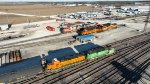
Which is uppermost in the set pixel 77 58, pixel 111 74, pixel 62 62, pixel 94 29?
pixel 94 29

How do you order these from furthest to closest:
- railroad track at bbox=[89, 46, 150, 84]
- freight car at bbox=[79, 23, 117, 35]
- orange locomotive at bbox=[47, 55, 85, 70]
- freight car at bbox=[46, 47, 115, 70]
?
freight car at bbox=[79, 23, 117, 35]
freight car at bbox=[46, 47, 115, 70]
orange locomotive at bbox=[47, 55, 85, 70]
railroad track at bbox=[89, 46, 150, 84]

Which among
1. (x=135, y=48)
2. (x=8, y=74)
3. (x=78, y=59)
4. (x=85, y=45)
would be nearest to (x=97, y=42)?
(x=85, y=45)

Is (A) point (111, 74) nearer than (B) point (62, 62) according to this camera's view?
Yes

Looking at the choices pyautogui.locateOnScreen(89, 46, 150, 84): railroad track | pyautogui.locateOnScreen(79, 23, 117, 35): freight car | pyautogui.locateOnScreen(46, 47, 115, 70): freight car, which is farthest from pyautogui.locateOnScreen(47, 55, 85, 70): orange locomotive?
pyautogui.locateOnScreen(79, 23, 117, 35): freight car

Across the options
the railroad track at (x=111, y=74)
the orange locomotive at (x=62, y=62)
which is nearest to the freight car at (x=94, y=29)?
the railroad track at (x=111, y=74)

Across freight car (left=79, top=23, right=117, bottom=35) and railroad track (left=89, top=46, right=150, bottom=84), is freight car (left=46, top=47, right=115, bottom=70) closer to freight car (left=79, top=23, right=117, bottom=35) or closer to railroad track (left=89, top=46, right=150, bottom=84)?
railroad track (left=89, top=46, right=150, bottom=84)

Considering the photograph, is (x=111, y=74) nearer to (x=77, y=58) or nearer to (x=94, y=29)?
(x=77, y=58)

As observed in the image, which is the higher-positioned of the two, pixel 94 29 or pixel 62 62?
pixel 94 29

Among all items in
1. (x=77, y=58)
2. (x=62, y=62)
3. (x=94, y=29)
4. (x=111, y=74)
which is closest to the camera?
(x=111, y=74)

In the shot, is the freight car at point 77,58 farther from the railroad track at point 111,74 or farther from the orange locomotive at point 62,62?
the railroad track at point 111,74

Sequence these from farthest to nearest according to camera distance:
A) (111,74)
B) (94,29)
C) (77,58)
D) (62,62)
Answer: (94,29), (77,58), (62,62), (111,74)

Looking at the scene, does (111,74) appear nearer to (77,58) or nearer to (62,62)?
(77,58)

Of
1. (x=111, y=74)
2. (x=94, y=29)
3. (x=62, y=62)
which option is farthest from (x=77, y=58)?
(x=94, y=29)

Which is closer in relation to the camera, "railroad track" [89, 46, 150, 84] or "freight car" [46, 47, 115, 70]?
"railroad track" [89, 46, 150, 84]
